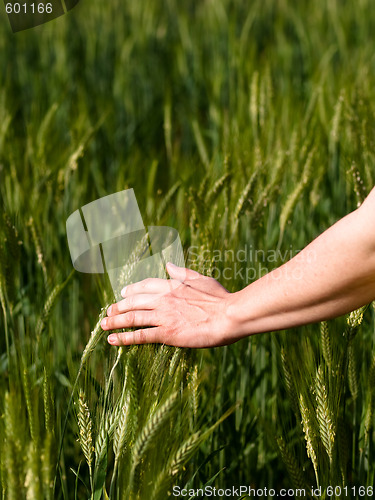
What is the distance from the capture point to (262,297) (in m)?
0.67

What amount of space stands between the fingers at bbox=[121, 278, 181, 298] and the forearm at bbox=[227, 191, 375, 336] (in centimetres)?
9

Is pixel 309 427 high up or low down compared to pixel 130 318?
down

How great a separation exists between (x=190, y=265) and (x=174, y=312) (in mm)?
93

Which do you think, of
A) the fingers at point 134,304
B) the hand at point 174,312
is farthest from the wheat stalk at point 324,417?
the fingers at point 134,304

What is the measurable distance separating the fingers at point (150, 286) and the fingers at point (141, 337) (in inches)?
2.4

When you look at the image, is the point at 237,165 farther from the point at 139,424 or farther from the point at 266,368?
the point at 139,424

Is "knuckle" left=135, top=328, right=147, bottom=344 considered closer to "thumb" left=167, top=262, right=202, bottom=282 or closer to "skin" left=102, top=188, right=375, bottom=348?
"skin" left=102, top=188, right=375, bottom=348

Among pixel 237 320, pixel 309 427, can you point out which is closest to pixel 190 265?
pixel 237 320

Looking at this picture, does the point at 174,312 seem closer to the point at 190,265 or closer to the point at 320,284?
the point at 190,265

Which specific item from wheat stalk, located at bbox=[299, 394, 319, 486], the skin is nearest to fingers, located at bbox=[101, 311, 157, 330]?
the skin

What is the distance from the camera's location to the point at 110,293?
72 cm

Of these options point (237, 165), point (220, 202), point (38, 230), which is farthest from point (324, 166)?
point (38, 230)

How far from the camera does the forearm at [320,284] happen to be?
0.60 metres

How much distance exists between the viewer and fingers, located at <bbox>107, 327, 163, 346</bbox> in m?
0.67
